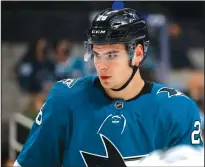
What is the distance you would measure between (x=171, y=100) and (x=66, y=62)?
3.71 meters

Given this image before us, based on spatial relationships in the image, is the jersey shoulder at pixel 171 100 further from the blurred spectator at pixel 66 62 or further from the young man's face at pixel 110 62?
the blurred spectator at pixel 66 62

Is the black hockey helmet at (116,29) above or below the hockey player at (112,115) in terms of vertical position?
above

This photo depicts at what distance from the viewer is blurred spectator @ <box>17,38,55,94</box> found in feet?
18.3

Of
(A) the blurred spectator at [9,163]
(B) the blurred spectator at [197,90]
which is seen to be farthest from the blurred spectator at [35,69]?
(B) the blurred spectator at [197,90]

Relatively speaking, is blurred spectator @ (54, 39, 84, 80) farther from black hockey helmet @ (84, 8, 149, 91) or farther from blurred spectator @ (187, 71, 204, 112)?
black hockey helmet @ (84, 8, 149, 91)

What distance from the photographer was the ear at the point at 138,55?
6.84 ft

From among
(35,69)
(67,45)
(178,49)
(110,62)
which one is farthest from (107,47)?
(178,49)

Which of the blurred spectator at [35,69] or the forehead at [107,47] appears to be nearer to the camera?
the forehead at [107,47]

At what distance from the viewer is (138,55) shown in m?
2.11

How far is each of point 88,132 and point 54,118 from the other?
0.46ft

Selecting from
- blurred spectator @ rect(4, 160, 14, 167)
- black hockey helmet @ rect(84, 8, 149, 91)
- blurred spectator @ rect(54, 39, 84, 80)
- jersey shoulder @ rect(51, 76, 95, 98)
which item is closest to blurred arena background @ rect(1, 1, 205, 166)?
blurred spectator @ rect(54, 39, 84, 80)

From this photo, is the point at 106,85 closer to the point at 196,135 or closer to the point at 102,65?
the point at 102,65

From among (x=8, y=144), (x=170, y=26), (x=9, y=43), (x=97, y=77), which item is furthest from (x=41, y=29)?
(x=97, y=77)

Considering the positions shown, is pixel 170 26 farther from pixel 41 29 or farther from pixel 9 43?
pixel 9 43
